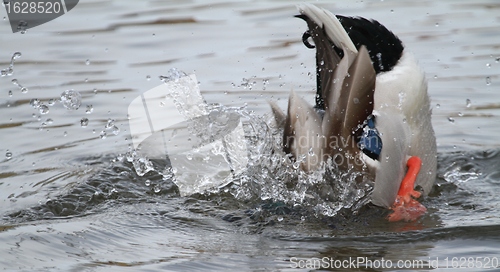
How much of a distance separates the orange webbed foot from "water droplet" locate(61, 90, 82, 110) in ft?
8.18

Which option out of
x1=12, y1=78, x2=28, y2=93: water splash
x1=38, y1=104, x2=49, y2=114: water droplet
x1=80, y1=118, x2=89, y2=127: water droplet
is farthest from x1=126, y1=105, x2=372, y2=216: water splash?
x1=12, y1=78, x2=28, y2=93: water splash

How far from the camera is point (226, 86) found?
236 inches

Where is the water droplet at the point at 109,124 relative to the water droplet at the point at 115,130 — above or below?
above

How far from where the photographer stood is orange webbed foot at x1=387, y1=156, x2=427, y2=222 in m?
3.64

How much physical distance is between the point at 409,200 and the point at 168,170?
1.39 meters

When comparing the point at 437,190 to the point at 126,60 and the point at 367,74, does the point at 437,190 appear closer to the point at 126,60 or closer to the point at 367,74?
the point at 367,74

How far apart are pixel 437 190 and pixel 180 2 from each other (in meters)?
4.94

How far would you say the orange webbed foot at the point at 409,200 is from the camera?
3.64m

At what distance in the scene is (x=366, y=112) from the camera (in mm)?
3578

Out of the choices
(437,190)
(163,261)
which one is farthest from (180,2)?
(163,261)

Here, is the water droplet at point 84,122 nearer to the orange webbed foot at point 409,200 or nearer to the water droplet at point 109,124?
the water droplet at point 109,124

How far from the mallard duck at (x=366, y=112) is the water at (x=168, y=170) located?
205 millimetres

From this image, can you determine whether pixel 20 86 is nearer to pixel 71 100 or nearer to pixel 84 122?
pixel 71 100

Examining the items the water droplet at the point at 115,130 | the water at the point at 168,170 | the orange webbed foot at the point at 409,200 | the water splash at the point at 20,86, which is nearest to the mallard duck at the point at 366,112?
the orange webbed foot at the point at 409,200
